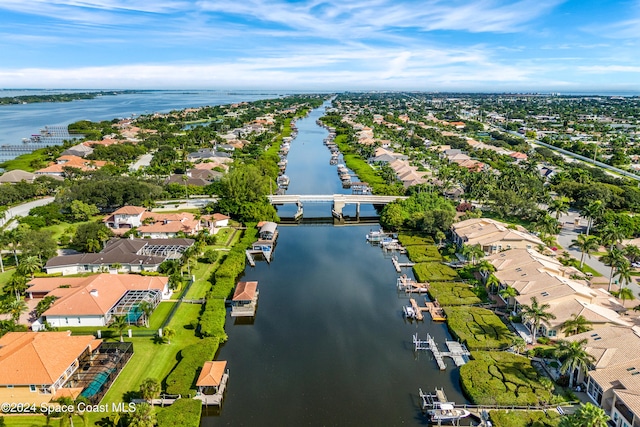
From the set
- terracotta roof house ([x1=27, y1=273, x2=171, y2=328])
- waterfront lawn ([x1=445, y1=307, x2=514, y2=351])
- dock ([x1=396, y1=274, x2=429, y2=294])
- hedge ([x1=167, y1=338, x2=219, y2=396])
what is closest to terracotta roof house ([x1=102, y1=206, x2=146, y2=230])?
terracotta roof house ([x1=27, y1=273, x2=171, y2=328])

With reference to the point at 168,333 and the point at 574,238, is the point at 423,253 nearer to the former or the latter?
the point at 574,238

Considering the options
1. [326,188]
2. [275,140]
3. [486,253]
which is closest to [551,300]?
[486,253]

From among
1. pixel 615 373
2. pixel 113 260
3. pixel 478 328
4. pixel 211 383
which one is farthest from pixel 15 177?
pixel 615 373

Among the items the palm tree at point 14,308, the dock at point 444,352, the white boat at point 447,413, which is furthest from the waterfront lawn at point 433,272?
the palm tree at point 14,308

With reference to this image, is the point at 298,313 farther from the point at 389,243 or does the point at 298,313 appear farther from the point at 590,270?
the point at 590,270

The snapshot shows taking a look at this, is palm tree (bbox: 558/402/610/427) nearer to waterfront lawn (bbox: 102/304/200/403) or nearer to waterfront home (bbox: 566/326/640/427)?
waterfront home (bbox: 566/326/640/427)

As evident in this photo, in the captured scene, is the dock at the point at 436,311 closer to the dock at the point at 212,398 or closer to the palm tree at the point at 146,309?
the dock at the point at 212,398
